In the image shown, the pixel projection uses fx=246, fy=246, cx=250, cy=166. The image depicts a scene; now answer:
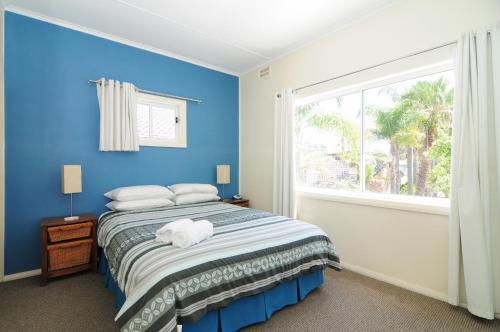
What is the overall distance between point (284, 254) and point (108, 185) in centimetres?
244

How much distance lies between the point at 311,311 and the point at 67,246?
8.03ft

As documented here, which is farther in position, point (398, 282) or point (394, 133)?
point (394, 133)

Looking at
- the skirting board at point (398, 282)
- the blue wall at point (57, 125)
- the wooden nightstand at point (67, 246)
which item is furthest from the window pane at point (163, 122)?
the skirting board at point (398, 282)

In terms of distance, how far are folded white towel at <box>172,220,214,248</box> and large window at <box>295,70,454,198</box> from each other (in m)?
2.04

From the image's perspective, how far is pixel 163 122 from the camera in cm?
363

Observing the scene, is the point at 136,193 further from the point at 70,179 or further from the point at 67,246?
the point at 67,246

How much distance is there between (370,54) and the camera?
2.69m

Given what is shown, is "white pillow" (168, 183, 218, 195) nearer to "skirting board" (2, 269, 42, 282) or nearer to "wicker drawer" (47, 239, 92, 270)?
"wicker drawer" (47, 239, 92, 270)

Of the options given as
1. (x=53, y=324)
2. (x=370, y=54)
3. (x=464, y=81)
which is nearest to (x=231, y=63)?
(x=370, y=54)

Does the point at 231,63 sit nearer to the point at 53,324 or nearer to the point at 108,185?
the point at 108,185

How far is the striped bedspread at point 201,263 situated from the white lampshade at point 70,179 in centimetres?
53

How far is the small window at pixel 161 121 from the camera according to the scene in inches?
135

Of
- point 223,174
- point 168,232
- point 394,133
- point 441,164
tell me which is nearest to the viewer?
point 168,232

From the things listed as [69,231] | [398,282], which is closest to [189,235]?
[69,231]
